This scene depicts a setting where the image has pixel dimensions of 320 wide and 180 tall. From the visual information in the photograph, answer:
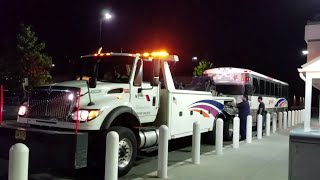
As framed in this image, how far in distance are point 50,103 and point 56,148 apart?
1348 millimetres

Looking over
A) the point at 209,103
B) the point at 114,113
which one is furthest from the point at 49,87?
the point at 209,103

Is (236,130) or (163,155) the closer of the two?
(163,155)

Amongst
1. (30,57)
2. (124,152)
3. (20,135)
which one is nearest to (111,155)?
(124,152)

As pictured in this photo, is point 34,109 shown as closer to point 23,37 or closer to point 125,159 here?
point 125,159

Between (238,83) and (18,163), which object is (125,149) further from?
(238,83)

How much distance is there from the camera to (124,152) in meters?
8.64

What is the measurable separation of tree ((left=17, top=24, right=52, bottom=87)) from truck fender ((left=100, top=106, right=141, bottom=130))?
25.4 m

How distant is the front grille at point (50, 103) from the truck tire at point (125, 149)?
1.03 m

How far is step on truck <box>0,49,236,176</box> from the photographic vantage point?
753 centimetres

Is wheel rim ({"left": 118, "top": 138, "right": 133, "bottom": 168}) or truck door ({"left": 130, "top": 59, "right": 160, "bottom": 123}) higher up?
truck door ({"left": 130, "top": 59, "right": 160, "bottom": 123})

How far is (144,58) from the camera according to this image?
995 centimetres

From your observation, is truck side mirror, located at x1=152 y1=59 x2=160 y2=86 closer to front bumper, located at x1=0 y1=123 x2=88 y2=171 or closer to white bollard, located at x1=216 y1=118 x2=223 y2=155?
white bollard, located at x1=216 y1=118 x2=223 y2=155

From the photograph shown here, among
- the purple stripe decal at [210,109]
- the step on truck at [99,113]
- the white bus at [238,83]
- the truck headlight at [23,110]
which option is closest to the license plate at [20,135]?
the step on truck at [99,113]

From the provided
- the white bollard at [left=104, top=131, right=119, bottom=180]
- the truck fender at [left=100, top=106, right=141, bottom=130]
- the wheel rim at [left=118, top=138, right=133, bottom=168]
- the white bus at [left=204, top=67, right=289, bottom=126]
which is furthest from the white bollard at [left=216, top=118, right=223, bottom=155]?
the white bus at [left=204, top=67, right=289, bottom=126]
